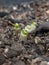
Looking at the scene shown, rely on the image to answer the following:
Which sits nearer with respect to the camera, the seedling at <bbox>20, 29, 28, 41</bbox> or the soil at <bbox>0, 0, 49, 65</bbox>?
the soil at <bbox>0, 0, 49, 65</bbox>

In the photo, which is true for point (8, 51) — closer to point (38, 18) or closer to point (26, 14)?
point (38, 18)

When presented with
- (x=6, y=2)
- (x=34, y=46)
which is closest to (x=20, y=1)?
(x=6, y=2)

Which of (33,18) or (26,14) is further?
(26,14)

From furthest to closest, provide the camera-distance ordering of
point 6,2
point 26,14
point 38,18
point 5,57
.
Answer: point 6,2 → point 26,14 → point 38,18 → point 5,57

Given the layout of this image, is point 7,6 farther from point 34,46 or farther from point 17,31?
point 34,46

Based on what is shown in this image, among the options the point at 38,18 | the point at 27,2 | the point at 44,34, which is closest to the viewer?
the point at 44,34

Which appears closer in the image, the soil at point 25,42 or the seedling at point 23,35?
the soil at point 25,42

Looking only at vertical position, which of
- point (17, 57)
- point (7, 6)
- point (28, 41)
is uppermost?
point (7, 6)

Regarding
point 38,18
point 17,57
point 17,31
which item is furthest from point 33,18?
point 17,57

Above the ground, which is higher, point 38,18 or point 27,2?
point 27,2
